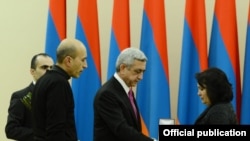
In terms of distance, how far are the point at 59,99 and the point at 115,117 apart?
1.24ft

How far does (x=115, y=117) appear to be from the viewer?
2576 mm

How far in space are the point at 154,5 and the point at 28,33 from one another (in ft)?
4.22

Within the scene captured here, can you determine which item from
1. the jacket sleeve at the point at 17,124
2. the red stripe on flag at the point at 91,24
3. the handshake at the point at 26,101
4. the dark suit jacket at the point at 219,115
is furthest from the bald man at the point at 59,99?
the red stripe on flag at the point at 91,24

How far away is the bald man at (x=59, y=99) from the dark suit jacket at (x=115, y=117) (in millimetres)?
221

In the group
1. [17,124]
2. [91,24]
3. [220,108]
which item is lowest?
[17,124]

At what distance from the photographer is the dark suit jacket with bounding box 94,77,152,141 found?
2570 mm

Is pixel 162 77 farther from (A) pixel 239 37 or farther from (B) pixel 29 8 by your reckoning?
(B) pixel 29 8

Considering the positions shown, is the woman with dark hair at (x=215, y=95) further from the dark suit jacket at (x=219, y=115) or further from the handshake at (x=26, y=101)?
the handshake at (x=26, y=101)

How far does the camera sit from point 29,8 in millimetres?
4355

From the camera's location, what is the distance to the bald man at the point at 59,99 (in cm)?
236

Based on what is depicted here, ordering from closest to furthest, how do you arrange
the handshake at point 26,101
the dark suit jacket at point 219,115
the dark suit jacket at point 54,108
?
the dark suit jacket at point 54,108, the dark suit jacket at point 219,115, the handshake at point 26,101

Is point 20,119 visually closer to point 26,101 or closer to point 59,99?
point 26,101

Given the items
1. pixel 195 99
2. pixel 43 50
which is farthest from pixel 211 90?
pixel 43 50

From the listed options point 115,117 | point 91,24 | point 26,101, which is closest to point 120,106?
point 115,117
